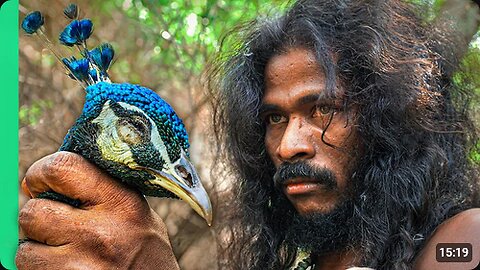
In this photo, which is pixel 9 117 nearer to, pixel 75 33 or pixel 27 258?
pixel 75 33

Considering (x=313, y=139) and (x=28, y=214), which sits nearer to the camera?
(x=28, y=214)

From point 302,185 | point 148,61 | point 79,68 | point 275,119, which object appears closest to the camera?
point 79,68

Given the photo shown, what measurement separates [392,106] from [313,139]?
0.18 m

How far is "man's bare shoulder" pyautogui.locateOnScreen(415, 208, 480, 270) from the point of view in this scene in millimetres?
1590

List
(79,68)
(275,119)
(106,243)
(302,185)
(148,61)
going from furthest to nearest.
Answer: (148,61) < (275,119) < (302,185) < (79,68) < (106,243)

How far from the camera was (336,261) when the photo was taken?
180 cm

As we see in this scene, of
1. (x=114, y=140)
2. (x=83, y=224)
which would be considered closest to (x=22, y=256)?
(x=83, y=224)

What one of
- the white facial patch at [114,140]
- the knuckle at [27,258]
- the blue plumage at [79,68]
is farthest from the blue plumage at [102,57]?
the knuckle at [27,258]

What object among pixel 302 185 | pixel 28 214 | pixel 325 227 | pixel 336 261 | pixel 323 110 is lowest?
pixel 336 261

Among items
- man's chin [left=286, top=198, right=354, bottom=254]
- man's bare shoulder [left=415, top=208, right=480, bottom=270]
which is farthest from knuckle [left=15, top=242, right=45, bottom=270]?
man's bare shoulder [left=415, top=208, right=480, bottom=270]

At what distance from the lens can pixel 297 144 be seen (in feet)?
5.48

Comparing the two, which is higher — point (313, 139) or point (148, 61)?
point (148, 61)

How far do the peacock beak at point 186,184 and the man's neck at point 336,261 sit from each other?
0.42 metres

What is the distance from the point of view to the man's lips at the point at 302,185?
1.69m
